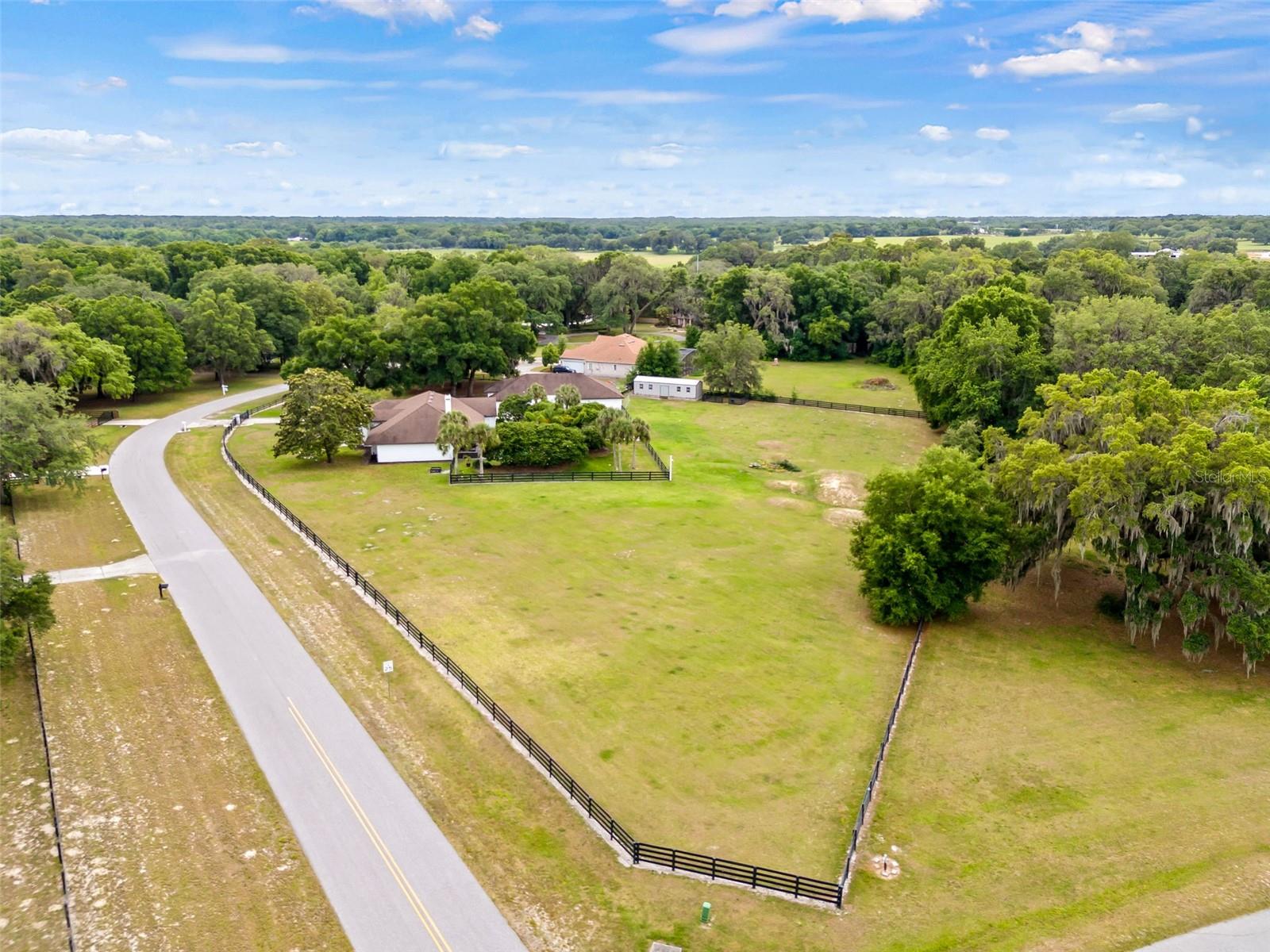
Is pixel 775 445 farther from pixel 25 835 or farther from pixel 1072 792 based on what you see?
pixel 25 835

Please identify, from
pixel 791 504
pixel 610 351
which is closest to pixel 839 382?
pixel 610 351

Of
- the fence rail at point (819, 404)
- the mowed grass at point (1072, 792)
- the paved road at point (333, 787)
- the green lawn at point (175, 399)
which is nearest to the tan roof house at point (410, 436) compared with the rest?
the paved road at point (333, 787)

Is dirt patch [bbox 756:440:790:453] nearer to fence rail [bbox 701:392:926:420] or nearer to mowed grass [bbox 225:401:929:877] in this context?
mowed grass [bbox 225:401:929:877]

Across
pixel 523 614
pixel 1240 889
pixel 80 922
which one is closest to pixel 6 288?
pixel 523 614

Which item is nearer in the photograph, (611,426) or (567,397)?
(611,426)

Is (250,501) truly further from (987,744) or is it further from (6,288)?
(6,288)

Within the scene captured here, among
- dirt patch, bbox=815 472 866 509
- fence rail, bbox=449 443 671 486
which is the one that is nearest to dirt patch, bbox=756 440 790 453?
dirt patch, bbox=815 472 866 509

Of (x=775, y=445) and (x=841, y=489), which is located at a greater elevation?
(x=775, y=445)
